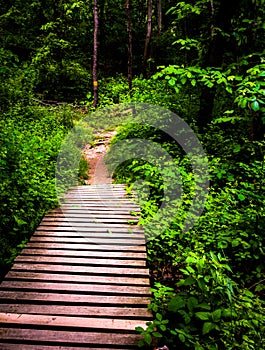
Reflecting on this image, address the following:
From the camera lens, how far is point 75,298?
3.85 meters

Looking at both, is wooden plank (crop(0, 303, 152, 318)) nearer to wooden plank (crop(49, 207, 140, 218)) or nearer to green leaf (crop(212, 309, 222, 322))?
green leaf (crop(212, 309, 222, 322))

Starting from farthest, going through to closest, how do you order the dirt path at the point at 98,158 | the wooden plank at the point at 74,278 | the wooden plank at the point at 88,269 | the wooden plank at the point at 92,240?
the dirt path at the point at 98,158, the wooden plank at the point at 92,240, the wooden plank at the point at 88,269, the wooden plank at the point at 74,278

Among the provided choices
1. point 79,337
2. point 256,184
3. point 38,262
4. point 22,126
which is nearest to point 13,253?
point 38,262

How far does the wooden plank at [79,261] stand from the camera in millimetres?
4621

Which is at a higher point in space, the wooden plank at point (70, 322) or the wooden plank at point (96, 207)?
the wooden plank at point (70, 322)

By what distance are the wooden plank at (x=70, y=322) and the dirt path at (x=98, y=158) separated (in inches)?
247

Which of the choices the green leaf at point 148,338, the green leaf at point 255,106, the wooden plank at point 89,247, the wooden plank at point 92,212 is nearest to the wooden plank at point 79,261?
the wooden plank at point 89,247

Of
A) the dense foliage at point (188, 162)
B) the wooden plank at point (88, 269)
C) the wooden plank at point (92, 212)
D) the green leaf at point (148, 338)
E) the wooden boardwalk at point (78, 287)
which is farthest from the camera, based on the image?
the wooden plank at point (92, 212)

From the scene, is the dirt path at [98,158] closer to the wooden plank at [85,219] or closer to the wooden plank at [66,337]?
the wooden plank at [85,219]

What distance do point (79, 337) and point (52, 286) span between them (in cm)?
102

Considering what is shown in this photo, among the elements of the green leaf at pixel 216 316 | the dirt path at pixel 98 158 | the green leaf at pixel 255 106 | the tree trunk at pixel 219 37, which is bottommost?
the dirt path at pixel 98 158

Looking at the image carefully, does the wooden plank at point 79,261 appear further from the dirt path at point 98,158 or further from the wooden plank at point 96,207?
the dirt path at point 98,158

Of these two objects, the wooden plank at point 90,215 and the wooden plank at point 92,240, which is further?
the wooden plank at point 90,215

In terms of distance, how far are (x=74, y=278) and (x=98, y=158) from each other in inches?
302
